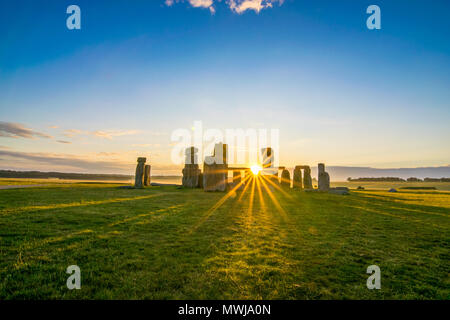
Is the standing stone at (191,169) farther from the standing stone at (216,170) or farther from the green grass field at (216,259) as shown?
the green grass field at (216,259)

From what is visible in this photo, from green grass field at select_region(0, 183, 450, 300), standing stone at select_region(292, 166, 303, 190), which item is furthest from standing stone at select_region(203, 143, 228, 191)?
green grass field at select_region(0, 183, 450, 300)

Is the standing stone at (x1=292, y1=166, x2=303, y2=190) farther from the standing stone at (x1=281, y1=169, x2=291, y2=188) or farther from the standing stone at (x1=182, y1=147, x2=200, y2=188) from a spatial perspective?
the standing stone at (x1=182, y1=147, x2=200, y2=188)

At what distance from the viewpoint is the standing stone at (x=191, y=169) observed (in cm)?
2356

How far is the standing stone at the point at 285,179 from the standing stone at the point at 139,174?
16.0 m

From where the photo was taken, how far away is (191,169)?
2364 centimetres

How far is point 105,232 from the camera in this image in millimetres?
5570

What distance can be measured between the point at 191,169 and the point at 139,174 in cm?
541

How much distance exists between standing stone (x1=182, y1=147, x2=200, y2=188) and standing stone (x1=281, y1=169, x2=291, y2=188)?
10.4 meters

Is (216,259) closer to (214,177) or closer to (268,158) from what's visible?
(214,177)

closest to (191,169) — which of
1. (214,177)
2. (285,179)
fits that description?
(214,177)

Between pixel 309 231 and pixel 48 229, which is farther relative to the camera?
pixel 309 231
